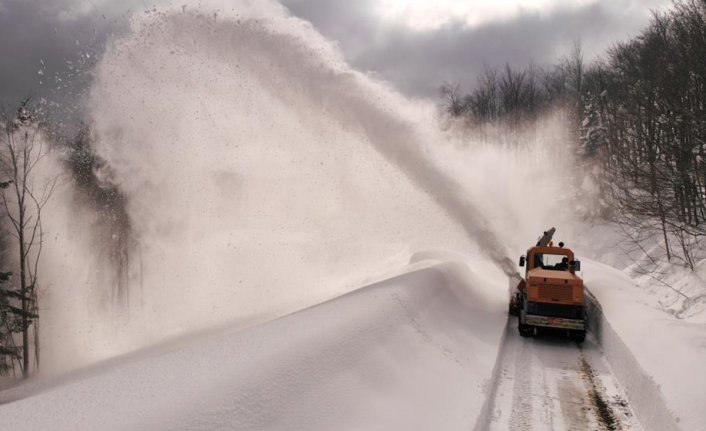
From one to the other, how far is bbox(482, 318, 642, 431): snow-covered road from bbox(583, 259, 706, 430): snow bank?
32 cm

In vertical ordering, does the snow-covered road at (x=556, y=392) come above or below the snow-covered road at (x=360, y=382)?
below

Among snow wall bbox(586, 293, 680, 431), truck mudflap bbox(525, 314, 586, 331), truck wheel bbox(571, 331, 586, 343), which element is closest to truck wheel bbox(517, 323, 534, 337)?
truck mudflap bbox(525, 314, 586, 331)

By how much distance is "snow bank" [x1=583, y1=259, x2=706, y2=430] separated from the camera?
7.29m

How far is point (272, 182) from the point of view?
1088 inches

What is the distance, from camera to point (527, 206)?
1362 inches

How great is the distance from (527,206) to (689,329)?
24.4m

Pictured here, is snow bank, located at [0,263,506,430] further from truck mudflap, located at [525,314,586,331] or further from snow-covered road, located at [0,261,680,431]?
truck mudflap, located at [525,314,586,331]

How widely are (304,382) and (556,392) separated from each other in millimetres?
5440

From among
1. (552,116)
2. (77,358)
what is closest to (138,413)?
(77,358)

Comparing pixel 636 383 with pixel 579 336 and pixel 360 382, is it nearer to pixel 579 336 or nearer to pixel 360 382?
pixel 579 336

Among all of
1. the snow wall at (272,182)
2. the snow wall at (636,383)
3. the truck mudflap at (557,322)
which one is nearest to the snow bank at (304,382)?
the truck mudflap at (557,322)

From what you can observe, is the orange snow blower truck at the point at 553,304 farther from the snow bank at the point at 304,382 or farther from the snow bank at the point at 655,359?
the snow bank at the point at 304,382

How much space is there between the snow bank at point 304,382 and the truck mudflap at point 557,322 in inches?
82.4

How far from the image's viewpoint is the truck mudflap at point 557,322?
1311 cm
